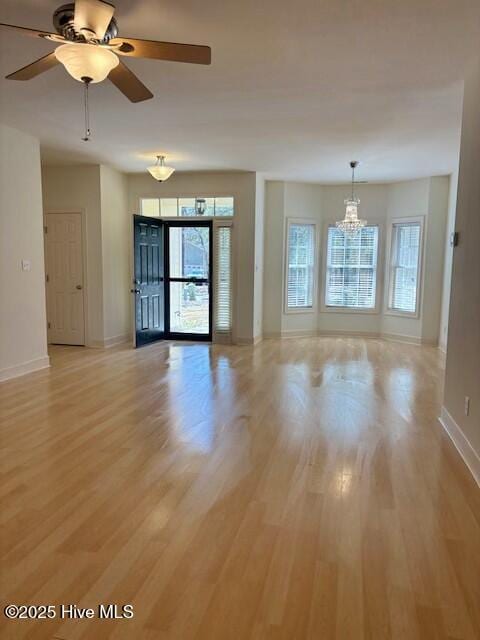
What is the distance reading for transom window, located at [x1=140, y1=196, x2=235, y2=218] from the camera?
719 cm

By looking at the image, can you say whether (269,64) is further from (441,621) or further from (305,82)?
(441,621)

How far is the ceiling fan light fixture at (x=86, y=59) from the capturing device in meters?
2.37

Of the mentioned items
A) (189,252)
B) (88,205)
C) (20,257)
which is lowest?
(20,257)

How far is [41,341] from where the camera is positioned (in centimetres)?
547

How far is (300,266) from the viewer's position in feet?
26.8

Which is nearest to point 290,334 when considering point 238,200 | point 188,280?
point 188,280

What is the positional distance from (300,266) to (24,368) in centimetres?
502

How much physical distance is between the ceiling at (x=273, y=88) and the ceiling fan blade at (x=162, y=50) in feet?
0.97

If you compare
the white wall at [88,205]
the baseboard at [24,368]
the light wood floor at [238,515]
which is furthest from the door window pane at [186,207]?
the light wood floor at [238,515]

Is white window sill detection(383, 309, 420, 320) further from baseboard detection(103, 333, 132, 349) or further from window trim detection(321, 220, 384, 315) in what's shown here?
baseboard detection(103, 333, 132, 349)

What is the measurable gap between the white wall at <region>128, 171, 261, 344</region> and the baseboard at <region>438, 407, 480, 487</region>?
396cm

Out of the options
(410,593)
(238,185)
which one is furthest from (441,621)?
(238,185)

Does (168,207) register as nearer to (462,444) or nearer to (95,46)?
(95,46)

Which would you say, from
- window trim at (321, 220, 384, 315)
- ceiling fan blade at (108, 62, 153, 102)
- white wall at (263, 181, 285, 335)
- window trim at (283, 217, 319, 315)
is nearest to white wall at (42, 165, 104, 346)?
white wall at (263, 181, 285, 335)
